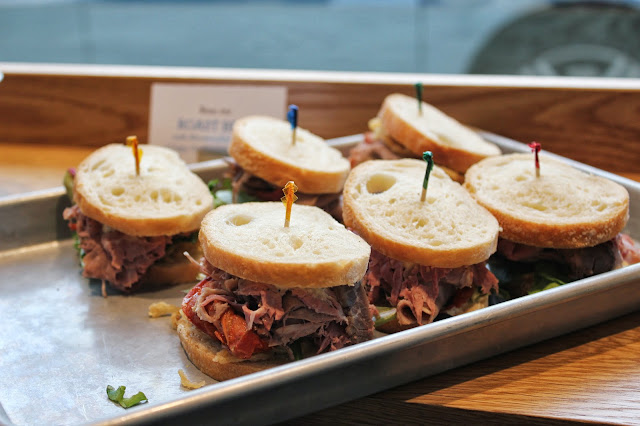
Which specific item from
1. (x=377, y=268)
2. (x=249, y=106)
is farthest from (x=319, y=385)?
(x=249, y=106)

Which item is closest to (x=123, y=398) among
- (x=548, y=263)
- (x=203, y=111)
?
(x=548, y=263)

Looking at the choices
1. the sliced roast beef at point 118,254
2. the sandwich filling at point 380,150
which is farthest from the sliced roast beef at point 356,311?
the sandwich filling at point 380,150

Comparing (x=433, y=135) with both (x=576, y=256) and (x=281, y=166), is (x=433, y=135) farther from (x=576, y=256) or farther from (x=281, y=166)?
(x=576, y=256)

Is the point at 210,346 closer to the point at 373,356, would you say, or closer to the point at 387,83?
the point at 373,356

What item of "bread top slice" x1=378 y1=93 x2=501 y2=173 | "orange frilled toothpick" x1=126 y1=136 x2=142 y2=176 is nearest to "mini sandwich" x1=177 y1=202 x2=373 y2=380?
"orange frilled toothpick" x1=126 y1=136 x2=142 y2=176

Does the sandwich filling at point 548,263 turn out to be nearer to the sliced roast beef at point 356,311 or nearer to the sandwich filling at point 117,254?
the sliced roast beef at point 356,311

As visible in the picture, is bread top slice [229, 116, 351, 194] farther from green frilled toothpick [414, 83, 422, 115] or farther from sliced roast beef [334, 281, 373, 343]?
sliced roast beef [334, 281, 373, 343]

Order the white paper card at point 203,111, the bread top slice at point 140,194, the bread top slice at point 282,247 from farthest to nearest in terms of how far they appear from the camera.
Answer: the white paper card at point 203,111, the bread top slice at point 140,194, the bread top slice at point 282,247
